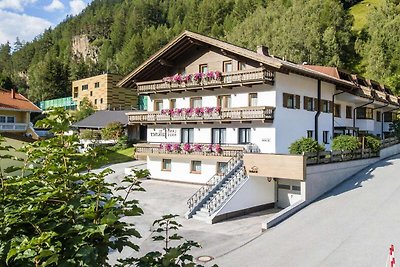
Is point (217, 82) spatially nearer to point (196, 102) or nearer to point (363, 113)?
point (196, 102)

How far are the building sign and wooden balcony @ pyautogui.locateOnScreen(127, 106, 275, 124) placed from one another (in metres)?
1.20

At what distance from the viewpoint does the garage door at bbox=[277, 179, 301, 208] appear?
22.2 m

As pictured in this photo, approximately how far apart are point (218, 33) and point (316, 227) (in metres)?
94.9

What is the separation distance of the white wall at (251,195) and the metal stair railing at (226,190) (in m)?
0.33

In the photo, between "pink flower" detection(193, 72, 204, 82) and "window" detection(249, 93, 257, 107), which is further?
"pink flower" detection(193, 72, 204, 82)

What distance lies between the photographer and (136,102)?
78250 mm

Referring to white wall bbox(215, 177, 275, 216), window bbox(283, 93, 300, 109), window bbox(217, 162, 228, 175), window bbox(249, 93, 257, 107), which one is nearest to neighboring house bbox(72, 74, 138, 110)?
window bbox(217, 162, 228, 175)

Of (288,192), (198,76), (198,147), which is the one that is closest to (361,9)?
(198,76)

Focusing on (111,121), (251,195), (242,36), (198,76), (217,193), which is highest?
(242,36)

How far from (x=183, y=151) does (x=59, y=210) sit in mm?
23742

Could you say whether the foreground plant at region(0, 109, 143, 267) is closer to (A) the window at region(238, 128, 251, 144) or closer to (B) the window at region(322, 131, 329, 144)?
(A) the window at region(238, 128, 251, 144)

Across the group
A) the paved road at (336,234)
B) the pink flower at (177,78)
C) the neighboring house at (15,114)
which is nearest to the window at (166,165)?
the pink flower at (177,78)

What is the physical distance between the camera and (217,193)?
848 inches

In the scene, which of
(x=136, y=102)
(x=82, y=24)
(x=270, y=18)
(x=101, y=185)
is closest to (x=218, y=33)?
(x=270, y=18)
